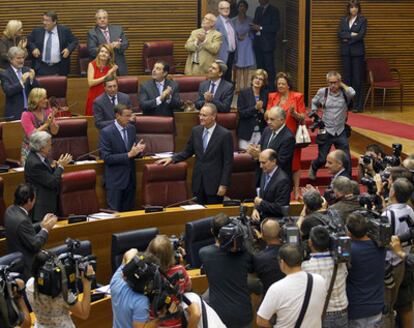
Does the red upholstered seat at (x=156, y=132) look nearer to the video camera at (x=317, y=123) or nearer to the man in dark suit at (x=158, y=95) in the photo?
the man in dark suit at (x=158, y=95)

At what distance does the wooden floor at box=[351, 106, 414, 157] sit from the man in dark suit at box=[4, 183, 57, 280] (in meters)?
5.07

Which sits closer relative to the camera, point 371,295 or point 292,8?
point 371,295

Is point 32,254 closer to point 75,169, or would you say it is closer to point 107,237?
point 107,237

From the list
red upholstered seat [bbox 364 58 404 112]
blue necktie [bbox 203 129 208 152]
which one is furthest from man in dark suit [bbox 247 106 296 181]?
red upholstered seat [bbox 364 58 404 112]

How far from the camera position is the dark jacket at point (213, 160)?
8.66 meters

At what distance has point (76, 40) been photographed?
451 inches

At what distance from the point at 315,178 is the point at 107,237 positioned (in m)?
2.78

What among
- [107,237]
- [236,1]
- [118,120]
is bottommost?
[107,237]

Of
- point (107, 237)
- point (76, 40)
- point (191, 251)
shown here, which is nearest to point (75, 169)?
point (107, 237)

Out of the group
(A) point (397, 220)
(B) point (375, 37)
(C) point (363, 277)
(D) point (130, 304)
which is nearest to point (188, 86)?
(B) point (375, 37)

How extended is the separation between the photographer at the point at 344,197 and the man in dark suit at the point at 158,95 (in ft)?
11.4

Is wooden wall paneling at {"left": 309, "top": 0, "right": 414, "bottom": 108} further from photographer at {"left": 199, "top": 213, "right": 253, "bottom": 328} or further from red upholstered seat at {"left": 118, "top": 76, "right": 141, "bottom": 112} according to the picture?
photographer at {"left": 199, "top": 213, "right": 253, "bottom": 328}

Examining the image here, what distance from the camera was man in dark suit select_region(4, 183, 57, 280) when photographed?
6.80m

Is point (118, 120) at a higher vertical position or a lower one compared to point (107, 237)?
higher
